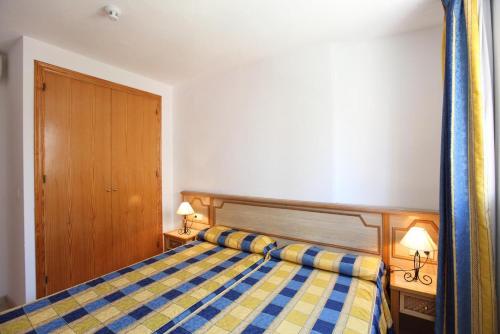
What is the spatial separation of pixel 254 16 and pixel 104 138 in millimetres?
1977

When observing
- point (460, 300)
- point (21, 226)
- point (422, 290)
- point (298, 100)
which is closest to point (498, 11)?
point (298, 100)

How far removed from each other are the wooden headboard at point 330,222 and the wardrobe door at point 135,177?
3.10 ft

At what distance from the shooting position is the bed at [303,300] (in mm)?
1210

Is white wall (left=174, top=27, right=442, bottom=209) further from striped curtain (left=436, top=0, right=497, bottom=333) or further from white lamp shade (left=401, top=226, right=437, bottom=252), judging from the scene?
striped curtain (left=436, top=0, right=497, bottom=333)

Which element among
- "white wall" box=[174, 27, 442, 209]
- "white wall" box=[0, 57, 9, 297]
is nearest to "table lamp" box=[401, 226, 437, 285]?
"white wall" box=[174, 27, 442, 209]

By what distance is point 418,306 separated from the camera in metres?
1.55

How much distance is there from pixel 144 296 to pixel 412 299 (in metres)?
1.74

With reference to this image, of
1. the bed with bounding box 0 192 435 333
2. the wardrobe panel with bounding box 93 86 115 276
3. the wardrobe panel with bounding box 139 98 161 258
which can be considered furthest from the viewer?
the wardrobe panel with bounding box 139 98 161 258

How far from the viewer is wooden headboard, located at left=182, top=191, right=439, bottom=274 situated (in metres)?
1.81

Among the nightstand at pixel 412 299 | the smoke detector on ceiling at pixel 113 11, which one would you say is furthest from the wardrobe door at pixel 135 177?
the nightstand at pixel 412 299

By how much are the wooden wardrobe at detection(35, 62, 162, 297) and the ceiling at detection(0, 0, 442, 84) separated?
42 centimetres

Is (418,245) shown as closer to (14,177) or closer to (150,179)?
(150,179)

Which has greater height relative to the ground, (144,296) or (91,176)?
(91,176)

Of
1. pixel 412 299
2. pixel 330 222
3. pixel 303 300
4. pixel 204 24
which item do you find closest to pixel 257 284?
pixel 303 300
